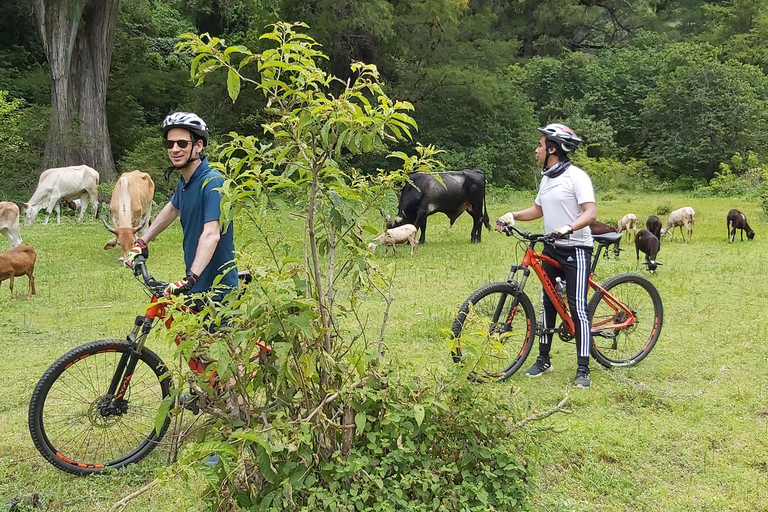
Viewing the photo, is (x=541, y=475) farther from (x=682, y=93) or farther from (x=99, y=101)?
(x=682, y=93)

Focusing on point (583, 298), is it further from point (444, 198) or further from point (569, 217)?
point (444, 198)

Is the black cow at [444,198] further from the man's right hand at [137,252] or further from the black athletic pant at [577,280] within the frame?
the man's right hand at [137,252]

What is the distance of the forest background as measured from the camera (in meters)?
19.1

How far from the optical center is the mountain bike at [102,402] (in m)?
3.45

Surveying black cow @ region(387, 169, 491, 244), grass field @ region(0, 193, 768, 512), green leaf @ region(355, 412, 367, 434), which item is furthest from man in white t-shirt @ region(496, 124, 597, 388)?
A: black cow @ region(387, 169, 491, 244)

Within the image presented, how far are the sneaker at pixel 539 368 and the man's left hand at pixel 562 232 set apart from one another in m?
1.16

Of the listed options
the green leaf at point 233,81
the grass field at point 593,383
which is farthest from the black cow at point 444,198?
the green leaf at point 233,81

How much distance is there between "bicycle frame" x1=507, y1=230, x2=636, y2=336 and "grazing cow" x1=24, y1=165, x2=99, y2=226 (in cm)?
1245

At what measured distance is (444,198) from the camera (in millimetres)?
12391

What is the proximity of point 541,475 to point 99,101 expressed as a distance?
60.3 feet

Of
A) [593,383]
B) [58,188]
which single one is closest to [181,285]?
[593,383]

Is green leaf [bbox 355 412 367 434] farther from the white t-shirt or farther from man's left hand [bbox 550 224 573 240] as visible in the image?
the white t-shirt

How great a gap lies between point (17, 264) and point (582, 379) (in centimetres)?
627

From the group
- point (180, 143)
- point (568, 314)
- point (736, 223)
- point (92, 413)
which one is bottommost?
point (92, 413)
